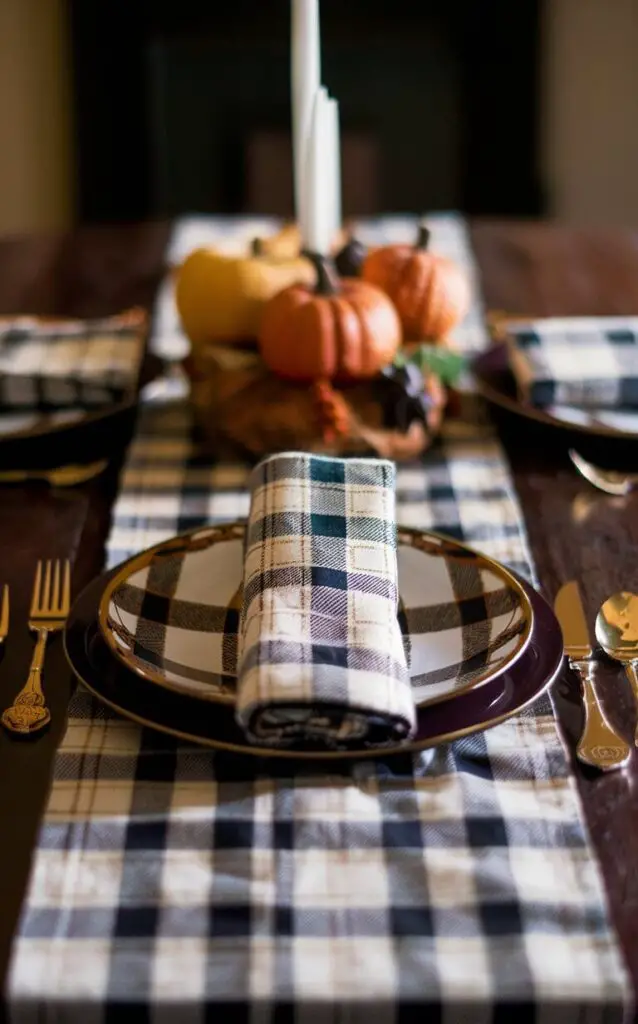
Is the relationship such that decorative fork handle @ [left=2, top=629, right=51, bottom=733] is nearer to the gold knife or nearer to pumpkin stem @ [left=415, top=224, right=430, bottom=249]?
the gold knife

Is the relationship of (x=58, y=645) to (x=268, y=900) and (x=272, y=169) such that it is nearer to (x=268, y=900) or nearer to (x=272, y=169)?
(x=268, y=900)

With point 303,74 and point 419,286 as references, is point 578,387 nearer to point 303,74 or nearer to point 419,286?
point 419,286

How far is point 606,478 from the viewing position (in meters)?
1.04

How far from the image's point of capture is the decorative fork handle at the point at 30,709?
0.72 meters

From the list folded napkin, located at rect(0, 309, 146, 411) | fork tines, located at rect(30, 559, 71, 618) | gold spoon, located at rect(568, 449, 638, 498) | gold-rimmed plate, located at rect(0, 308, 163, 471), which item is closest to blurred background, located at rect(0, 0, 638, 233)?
folded napkin, located at rect(0, 309, 146, 411)

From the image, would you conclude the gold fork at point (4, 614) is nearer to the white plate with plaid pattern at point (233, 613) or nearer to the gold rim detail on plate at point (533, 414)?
the white plate with plaid pattern at point (233, 613)

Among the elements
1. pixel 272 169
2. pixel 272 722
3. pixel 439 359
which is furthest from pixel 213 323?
pixel 272 169

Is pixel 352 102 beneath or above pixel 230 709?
beneath

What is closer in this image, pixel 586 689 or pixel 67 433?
pixel 586 689

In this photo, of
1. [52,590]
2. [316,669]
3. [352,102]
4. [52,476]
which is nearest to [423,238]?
[52,476]

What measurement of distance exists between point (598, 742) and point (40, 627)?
39 cm

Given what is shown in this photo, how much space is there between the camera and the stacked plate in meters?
0.69

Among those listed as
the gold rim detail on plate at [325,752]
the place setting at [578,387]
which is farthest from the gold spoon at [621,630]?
the place setting at [578,387]

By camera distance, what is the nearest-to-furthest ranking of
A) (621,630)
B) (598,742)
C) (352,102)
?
1. (598,742)
2. (621,630)
3. (352,102)
